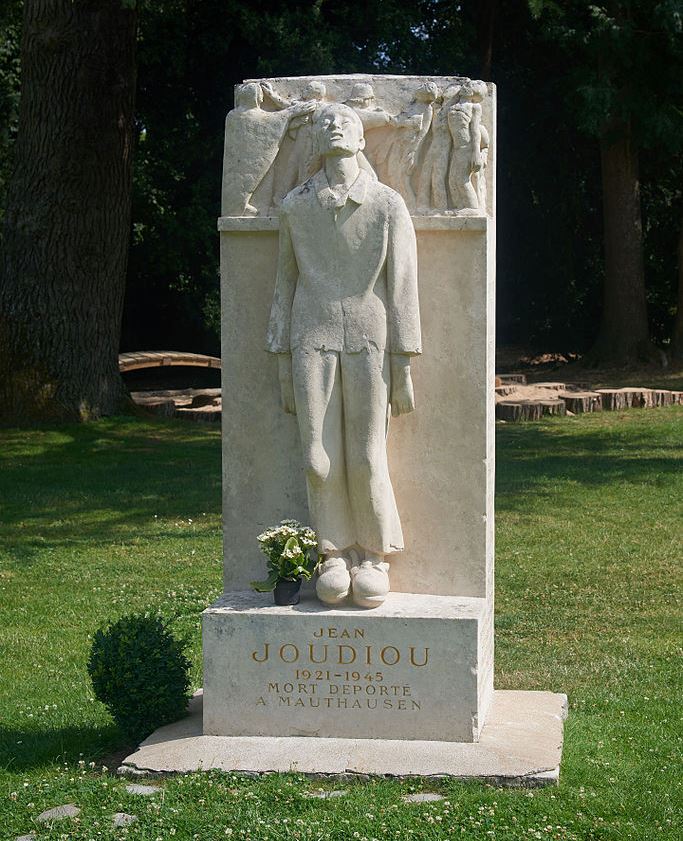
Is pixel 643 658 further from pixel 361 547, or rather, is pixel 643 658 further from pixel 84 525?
pixel 84 525

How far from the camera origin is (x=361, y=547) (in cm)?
622

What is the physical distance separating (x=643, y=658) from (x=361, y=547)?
2.46 m

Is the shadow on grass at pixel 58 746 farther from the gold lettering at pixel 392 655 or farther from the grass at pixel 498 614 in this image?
the gold lettering at pixel 392 655

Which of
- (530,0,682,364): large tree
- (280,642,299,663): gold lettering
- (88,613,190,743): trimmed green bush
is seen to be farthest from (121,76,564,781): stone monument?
(530,0,682,364): large tree

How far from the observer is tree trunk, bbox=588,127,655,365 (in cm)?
2123

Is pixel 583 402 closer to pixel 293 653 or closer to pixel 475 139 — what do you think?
pixel 475 139

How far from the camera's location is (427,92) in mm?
6141

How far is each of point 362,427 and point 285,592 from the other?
0.80 m

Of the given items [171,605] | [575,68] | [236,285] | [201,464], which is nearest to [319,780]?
[236,285]

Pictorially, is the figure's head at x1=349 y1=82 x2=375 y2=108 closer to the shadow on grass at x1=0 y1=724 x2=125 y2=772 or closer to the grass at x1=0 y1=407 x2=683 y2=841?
the grass at x1=0 y1=407 x2=683 y2=841

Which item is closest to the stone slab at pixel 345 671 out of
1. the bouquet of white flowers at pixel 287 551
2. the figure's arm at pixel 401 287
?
the bouquet of white flowers at pixel 287 551

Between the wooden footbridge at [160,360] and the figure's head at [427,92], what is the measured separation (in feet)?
46.7

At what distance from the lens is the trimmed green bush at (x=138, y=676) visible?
6.19 metres

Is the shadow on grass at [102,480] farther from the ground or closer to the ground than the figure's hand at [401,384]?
closer to the ground
